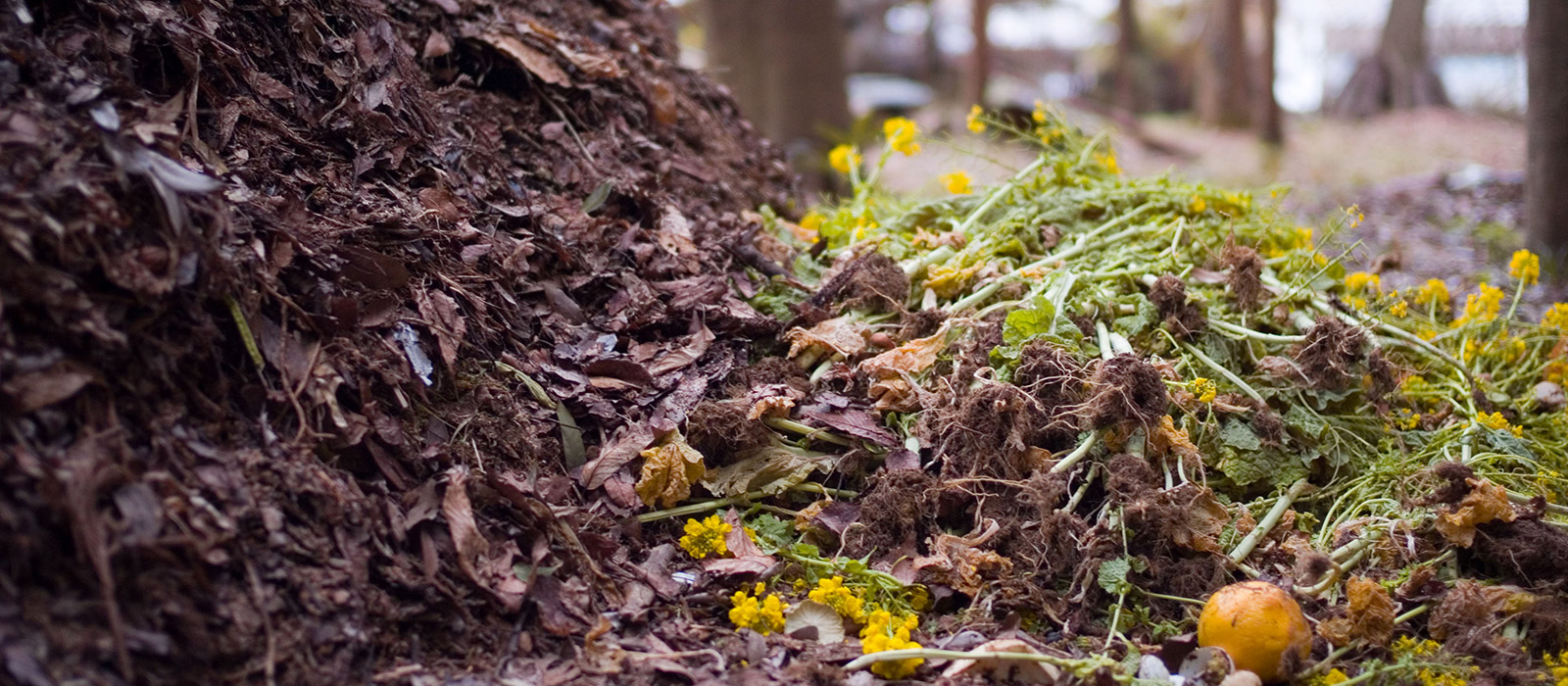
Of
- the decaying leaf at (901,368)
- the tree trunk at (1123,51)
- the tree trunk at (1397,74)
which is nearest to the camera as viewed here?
the decaying leaf at (901,368)

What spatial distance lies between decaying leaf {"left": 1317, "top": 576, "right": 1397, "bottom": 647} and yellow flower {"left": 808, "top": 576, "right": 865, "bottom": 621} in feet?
3.21

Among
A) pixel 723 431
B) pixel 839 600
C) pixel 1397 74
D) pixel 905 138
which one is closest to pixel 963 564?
pixel 839 600

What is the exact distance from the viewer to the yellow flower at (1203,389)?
2.53 meters

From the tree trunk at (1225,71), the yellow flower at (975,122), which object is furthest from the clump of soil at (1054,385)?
the tree trunk at (1225,71)

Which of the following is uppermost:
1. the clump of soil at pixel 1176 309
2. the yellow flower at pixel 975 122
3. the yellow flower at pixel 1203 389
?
the yellow flower at pixel 975 122

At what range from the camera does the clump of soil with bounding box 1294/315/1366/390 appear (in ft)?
8.72

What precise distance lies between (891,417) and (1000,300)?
1.91 ft

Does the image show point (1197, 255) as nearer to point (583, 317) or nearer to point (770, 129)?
point (583, 317)

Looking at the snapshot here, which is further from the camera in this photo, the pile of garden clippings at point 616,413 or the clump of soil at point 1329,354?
the clump of soil at point 1329,354

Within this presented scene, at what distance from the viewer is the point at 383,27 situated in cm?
296

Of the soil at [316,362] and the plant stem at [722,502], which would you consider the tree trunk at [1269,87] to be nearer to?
the soil at [316,362]

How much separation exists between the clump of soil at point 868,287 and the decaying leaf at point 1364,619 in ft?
4.38

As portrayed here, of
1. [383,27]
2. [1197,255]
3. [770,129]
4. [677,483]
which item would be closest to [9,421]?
[677,483]

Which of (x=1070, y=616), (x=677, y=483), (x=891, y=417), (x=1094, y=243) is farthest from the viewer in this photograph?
(x=1094, y=243)
